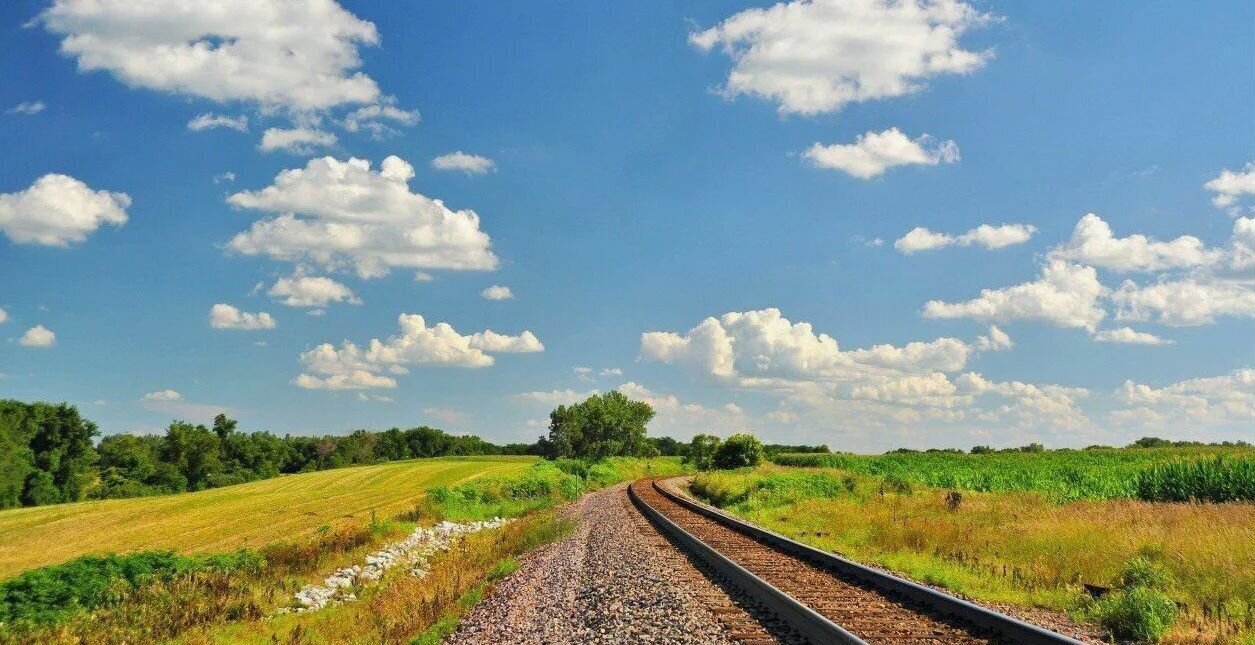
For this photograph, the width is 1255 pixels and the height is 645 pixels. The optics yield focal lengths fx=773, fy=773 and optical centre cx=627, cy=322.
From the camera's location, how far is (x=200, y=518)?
141 feet

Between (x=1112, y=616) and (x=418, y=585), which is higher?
(x=1112, y=616)

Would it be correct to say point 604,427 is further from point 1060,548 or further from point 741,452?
point 1060,548

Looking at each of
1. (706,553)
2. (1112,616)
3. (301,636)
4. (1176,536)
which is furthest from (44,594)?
(1176,536)

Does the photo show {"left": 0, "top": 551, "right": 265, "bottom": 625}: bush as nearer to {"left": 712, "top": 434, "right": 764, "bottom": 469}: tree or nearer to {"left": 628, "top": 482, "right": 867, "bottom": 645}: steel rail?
{"left": 628, "top": 482, "right": 867, "bottom": 645}: steel rail

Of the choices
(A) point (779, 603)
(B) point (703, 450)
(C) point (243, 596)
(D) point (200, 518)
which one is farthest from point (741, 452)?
(A) point (779, 603)

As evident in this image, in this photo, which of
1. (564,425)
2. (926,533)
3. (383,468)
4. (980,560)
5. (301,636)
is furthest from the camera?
(564,425)

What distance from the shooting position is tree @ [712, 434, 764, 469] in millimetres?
74400

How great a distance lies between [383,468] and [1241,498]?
65.2 metres

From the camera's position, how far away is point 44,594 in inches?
569

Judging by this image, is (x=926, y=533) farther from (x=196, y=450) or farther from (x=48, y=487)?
(x=196, y=450)

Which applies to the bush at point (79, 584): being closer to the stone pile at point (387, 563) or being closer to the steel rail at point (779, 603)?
the stone pile at point (387, 563)

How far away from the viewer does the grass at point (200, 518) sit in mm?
35094

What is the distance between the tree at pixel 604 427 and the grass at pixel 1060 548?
317 ft

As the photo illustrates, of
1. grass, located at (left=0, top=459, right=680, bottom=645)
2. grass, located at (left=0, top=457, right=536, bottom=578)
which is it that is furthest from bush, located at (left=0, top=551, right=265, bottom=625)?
grass, located at (left=0, top=457, right=536, bottom=578)
